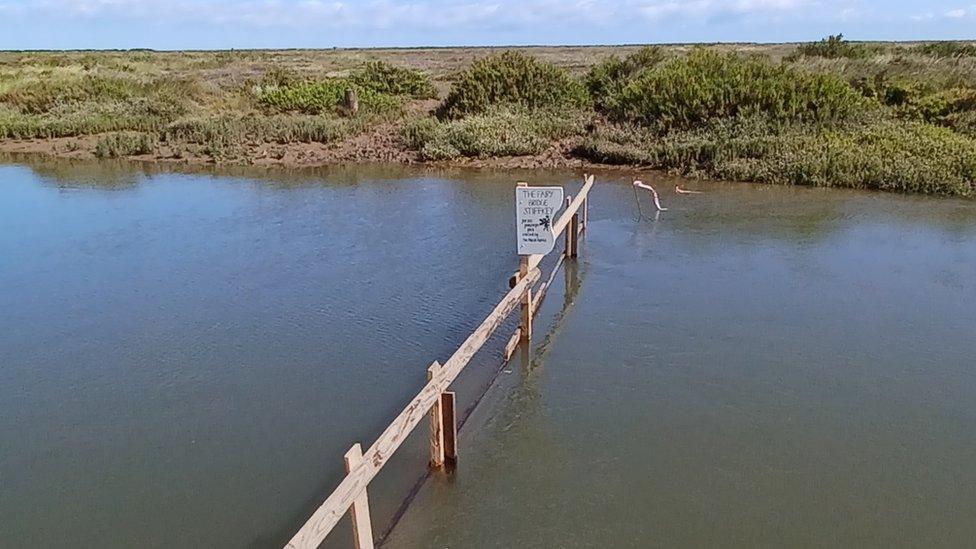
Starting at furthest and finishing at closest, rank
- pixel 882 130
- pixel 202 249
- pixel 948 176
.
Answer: pixel 882 130
pixel 948 176
pixel 202 249

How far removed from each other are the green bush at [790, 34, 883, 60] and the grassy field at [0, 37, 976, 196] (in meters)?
1.86

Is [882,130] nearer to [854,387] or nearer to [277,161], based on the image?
[854,387]

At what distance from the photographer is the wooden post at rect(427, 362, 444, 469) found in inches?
210

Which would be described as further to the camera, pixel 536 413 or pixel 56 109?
pixel 56 109

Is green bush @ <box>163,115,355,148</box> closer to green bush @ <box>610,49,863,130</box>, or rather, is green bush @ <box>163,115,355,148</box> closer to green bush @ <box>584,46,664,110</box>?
green bush @ <box>584,46,664,110</box>

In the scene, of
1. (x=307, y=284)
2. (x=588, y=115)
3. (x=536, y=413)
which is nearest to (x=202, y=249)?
(x=307, y=284)

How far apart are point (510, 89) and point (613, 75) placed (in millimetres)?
3811

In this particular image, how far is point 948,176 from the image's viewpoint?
1395 centimetres

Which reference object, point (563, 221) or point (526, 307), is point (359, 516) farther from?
point (563, 221)

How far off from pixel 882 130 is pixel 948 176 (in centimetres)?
280

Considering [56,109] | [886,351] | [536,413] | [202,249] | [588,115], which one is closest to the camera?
[536,413]

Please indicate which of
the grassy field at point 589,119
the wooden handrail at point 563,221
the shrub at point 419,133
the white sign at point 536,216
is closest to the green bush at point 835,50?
the grassy field at point 589,119

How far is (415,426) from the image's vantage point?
5277mm

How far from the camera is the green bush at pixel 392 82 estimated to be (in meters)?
24.5
